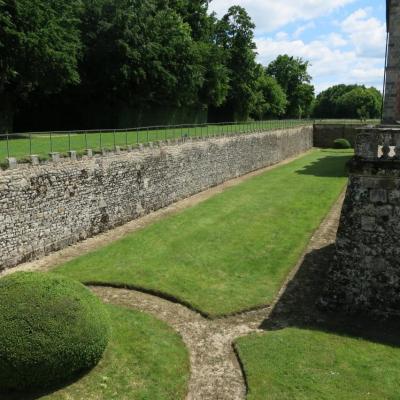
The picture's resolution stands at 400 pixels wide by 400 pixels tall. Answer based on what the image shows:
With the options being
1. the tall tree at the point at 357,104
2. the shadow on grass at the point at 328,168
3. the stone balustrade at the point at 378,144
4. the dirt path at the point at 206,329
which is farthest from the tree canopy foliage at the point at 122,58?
the tall tree at the point at 357,104

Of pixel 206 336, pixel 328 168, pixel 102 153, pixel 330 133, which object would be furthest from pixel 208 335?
pixel 330 133

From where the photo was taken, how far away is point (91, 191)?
62.0 ft

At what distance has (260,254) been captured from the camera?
1658cm

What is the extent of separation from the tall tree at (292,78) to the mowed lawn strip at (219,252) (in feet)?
209

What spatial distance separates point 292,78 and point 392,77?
68.8 m

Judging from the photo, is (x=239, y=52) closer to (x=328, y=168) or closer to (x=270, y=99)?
(x=270, y=99)

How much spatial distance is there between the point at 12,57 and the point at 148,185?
38.9ft

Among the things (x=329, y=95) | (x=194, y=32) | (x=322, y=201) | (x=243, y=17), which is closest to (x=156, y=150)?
(x=322, y=201)

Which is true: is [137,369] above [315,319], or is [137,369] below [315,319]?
below

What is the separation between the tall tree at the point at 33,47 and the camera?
1010 inches

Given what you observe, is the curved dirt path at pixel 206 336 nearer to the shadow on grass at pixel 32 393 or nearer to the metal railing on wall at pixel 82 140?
the shadow on grass at pixel 32 393

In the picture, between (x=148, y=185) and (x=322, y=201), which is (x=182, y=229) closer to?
(x=148, y=185)

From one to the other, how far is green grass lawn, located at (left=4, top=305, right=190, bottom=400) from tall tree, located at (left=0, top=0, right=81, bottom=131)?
20.3 metres

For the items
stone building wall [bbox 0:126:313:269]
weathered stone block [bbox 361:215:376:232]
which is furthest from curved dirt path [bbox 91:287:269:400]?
stone building wall [bbox 0:126:313:269]
